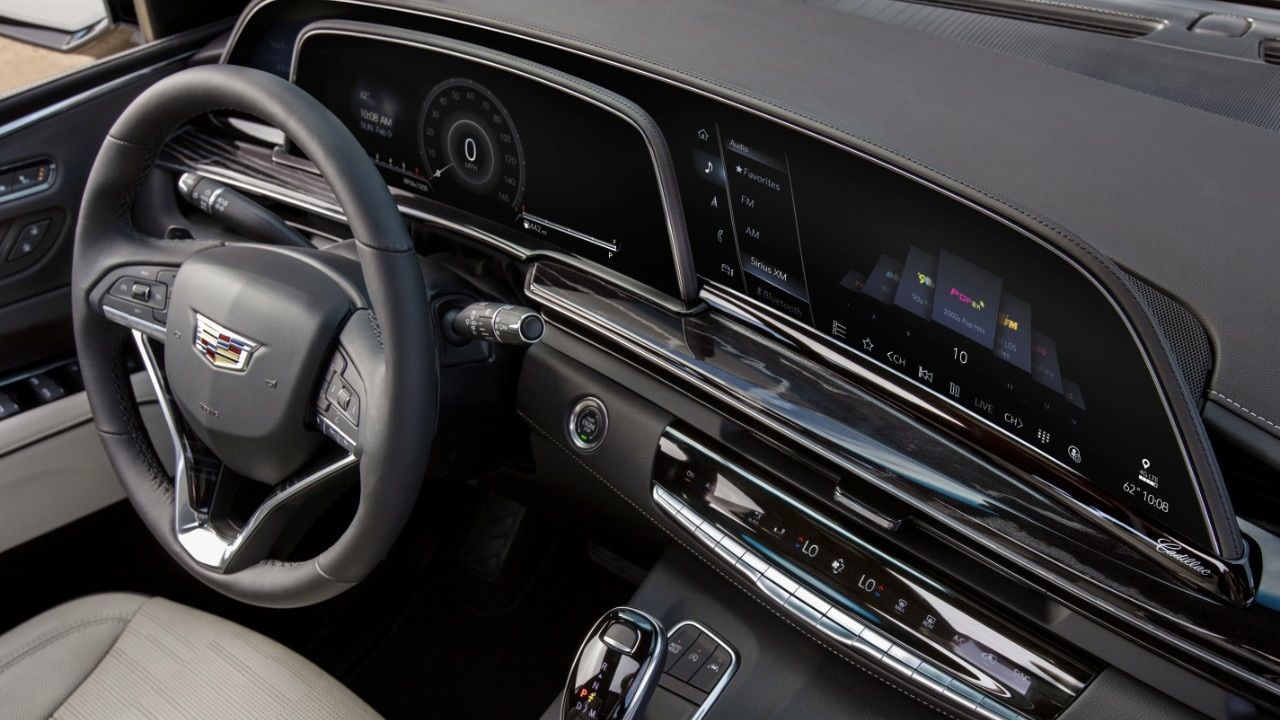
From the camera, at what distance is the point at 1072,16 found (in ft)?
4.51

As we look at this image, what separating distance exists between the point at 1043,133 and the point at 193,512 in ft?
3.37

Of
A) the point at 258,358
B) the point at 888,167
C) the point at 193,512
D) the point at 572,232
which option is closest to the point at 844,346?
the point at 888,167

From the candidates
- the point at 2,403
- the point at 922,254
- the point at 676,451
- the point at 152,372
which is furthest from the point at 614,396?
the point at 2,403

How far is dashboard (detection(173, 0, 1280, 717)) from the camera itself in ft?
2.76

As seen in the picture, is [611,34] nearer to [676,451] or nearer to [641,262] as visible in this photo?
[641,262]

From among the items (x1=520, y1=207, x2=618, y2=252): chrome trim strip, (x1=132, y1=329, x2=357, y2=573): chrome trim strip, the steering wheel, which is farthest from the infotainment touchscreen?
(x1=132, y1=329, x2=357, y2=573): chrome trim strip

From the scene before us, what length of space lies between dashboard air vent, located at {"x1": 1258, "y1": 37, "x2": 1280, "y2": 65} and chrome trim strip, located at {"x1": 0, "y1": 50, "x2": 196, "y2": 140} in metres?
1.64

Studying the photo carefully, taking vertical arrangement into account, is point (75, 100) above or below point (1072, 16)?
below

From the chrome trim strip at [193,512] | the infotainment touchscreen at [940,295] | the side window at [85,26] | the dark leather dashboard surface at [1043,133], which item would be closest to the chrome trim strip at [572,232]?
the infotainment touchscreen at [940,295]

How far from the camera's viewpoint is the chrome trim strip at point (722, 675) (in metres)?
1.13

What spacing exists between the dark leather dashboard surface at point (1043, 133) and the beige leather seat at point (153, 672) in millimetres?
795

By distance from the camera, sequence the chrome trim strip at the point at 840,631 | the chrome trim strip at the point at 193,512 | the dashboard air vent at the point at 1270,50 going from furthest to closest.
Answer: the dashboard air vent at the point at 1270,50 < the chrome trim strip at the point at 193,512 < the chrome trim strip at the point at 840,631

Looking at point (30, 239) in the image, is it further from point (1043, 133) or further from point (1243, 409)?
point (1243, 409)

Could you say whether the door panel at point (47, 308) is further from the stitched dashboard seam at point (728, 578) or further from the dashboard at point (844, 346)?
the stitched dashboard seam at point (728, 578)
